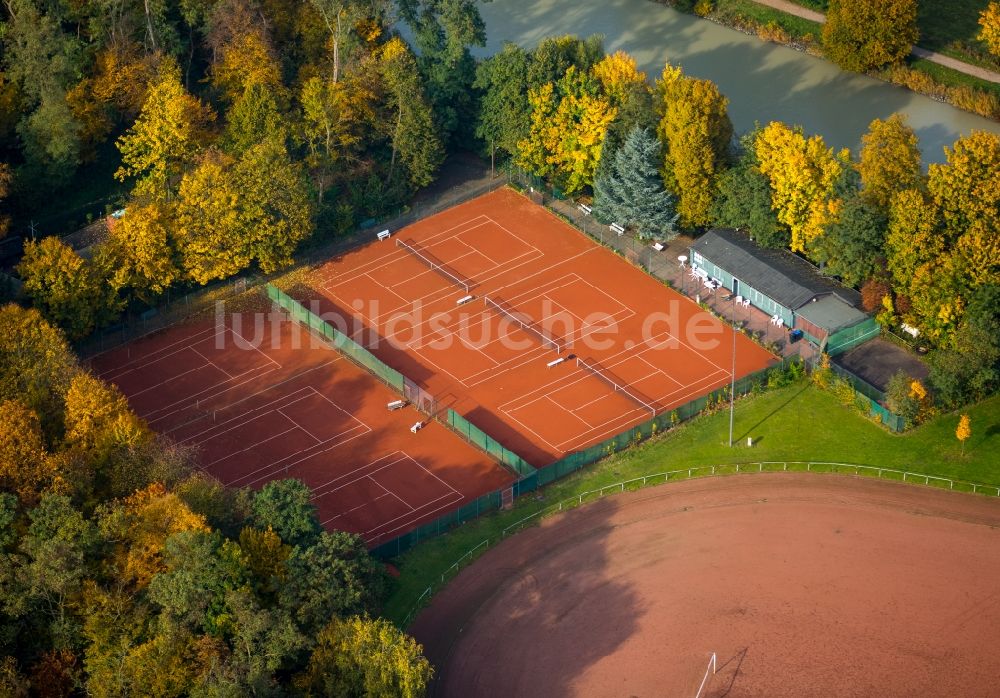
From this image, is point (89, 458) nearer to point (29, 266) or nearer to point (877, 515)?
point (29, 266)

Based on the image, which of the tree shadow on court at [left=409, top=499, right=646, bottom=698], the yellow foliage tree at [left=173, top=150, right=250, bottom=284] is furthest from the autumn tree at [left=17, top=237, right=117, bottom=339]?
the tree shadow on court at [left=409, top=499, right=646, bottom=698]

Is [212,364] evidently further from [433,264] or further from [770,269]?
[770,269]

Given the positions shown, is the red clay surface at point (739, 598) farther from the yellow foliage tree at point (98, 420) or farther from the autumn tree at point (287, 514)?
the yellow foliage tree at point (98, 420)

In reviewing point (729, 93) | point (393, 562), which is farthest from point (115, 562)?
point (729, 93)

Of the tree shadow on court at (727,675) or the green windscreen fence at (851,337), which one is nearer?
the tree shadow on court at (727,675)

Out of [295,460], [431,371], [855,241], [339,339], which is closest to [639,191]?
[855,241]

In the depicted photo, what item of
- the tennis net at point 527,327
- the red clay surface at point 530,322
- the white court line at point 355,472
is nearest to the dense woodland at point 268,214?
the red clay surface at point 530,322
